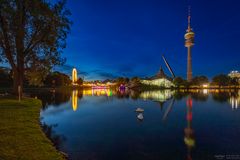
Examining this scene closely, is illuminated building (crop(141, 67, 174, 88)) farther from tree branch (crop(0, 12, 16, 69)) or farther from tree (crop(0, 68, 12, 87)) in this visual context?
tree branch (crop(0, 12, 16, 69))

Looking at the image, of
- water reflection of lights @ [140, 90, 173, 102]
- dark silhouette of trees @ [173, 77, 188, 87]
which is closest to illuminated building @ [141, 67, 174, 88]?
dark silhouette of trees @ [173, 77, 188, 87]

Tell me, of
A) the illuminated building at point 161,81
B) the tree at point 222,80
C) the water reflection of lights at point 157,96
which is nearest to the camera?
the water reflection of lights at point 157,96

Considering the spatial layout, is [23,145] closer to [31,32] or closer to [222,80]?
[31,32]

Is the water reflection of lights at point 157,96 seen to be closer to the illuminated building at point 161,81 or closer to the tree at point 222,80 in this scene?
the illuminated building at point 161,81

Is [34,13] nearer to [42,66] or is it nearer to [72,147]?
[42,66]

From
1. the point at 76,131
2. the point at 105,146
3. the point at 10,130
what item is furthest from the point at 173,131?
the point at 10,130

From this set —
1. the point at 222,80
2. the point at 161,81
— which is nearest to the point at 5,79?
the point at 161,81

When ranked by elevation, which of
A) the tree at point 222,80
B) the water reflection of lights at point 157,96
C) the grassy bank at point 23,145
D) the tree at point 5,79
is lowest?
the grassy bank at point 23,145

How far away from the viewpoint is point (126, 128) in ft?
67.4

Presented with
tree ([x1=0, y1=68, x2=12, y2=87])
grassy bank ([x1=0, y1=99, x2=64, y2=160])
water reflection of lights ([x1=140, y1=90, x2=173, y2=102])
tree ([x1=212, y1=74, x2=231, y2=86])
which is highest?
tree ([x1=212, y1=74, x2=231, y2=86])

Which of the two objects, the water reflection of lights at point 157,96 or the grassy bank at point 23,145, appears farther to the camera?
the water reflection of lights at point 157,96

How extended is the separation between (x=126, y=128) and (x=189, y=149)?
7645 millimetres

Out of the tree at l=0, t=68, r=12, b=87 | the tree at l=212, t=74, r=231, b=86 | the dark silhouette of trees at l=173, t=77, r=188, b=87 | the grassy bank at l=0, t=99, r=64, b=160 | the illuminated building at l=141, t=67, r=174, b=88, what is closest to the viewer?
the grassy bank at l=0, t=99, r=64, b=160

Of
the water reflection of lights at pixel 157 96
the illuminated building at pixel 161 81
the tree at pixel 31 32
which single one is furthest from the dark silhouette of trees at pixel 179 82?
the tree at pixel 31 32
